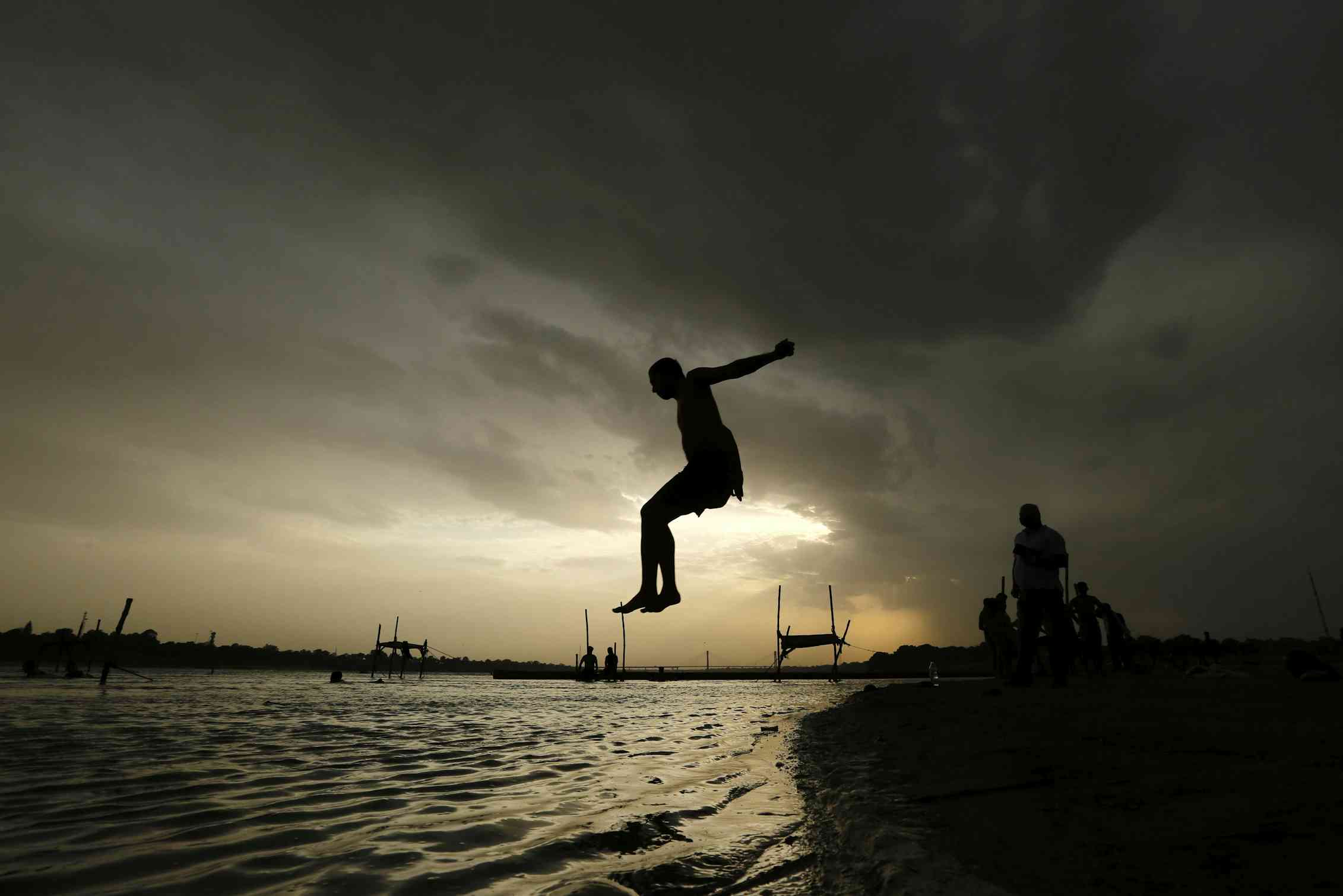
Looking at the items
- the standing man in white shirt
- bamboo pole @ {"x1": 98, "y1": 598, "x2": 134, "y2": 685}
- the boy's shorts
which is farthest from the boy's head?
bamboo pole @ {"x1": 98, "y1": 598, "x2": 134, "y2": 685}

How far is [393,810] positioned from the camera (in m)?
4.75

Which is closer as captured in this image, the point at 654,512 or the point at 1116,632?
the point at 654,512

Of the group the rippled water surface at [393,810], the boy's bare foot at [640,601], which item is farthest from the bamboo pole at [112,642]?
the boy's bare foot at [640,601]

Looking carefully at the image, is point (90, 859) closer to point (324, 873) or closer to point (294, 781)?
point (324, 873)

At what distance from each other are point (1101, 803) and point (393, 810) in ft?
15.4

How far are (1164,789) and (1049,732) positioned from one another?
2.26 meters

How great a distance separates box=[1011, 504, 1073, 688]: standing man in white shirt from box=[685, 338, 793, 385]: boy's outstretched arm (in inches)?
246

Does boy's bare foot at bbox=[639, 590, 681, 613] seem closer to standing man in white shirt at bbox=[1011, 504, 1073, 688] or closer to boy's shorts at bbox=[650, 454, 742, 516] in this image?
boy's shorts at bbox=[650, 454, 742, 516]

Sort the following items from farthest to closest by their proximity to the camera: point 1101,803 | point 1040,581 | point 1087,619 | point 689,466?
point 1087,619 → point 1040,581 → point 689,466 → point 1101,803

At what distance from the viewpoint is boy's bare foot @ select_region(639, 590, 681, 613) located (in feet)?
18.1

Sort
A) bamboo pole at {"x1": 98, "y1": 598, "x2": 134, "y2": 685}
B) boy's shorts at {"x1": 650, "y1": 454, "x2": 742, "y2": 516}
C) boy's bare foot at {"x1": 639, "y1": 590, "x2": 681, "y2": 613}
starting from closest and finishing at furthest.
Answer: boy's shorts at {"x1": 650, "y1": 454, "x2": 742, "y2": 516} < boy's bare foot at {"x1": 639, "y1": 590, "x2": 681, "y2": 613} < bamboo pole at {"x1": 98, "y1": 598, "x2": 134, "y2": 685}

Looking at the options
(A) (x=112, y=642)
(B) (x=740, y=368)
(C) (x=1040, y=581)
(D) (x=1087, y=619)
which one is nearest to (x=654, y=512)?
(B) (x=740, y=368)

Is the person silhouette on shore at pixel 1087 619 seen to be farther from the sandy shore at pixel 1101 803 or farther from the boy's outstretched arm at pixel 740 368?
the boy's outstretched arm at pixel 740 368

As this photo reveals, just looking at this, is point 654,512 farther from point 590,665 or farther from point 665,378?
point 590,665
